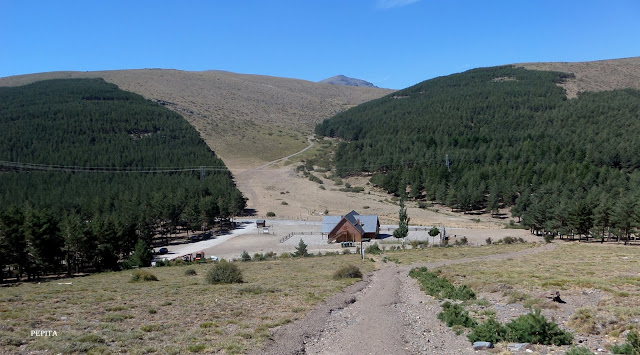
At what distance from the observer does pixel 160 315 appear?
1831 centimetres

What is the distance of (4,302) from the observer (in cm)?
2206

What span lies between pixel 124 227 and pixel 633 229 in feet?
218

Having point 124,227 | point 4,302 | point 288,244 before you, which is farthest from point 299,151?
point 4,302

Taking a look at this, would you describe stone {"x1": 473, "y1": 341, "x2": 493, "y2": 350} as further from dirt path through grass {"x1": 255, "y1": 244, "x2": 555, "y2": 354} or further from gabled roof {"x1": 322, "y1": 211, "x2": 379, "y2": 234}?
gabled roof {"x1": 322, "y1": 211, "x2": 379, "y2": 234}

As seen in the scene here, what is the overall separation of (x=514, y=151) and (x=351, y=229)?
74072mm

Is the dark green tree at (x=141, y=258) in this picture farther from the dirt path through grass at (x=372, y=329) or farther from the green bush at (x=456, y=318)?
the green bush at (x=456, y=318)

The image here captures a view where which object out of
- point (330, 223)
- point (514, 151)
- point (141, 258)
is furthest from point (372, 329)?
point (514, 151)

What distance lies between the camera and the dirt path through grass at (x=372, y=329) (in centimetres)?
1367

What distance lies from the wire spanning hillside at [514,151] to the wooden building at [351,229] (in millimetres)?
26252

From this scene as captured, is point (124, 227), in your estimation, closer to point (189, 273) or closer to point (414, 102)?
point (189, 273)

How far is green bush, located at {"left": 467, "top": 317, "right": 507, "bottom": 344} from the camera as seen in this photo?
1297cm

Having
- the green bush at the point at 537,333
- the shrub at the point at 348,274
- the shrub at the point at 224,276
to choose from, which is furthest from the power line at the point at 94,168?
the green bush at the point at 537,333

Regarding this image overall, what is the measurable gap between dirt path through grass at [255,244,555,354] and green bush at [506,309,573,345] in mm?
1558

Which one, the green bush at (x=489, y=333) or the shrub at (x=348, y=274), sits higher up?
the green bush at (x=489, y=333)
